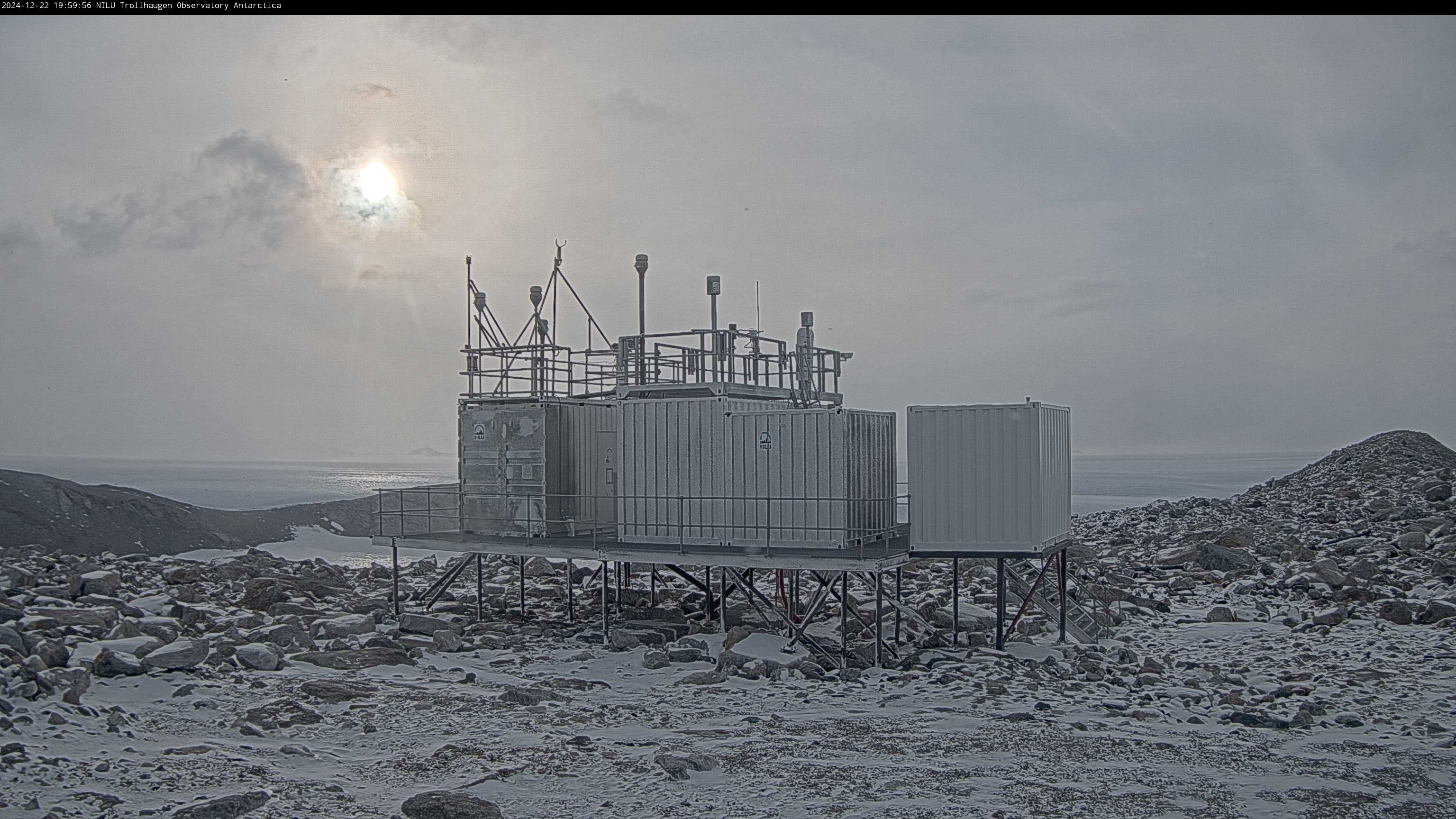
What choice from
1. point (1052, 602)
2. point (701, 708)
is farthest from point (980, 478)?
point (701, 708)

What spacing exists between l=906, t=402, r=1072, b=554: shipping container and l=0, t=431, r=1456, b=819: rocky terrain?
7.51 ft

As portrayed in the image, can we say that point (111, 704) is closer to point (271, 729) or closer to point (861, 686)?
point (271, 729)

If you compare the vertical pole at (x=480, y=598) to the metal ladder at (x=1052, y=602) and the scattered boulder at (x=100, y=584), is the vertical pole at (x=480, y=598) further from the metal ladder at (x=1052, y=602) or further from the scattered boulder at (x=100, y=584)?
the metal ladder at (x=1052, y=602)

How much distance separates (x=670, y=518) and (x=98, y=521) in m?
35.0

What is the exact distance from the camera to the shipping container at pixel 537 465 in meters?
24.4

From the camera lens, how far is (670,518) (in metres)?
22.5

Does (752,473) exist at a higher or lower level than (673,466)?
lower

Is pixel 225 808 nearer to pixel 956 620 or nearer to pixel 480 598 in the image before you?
pixel 480 598

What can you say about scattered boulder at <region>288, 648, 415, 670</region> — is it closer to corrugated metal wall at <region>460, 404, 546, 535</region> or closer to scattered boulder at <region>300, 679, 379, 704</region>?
scattered boulder at <region>300, 679, 379, 704</region>

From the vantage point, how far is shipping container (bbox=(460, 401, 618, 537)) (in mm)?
24438

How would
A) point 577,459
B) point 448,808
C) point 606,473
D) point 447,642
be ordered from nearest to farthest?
point 448,808
point 447,642
point 577,459
point 606,473

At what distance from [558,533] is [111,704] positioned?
33.6 ft

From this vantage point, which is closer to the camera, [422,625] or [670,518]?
[670,518]

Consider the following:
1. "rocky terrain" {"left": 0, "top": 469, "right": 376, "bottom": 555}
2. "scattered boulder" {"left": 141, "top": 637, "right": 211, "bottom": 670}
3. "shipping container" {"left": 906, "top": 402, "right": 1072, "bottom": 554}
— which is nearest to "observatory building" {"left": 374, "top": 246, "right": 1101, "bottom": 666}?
"shipping container" {"left": 906, "top": 402, "right": 1072, "bottom": 554}
